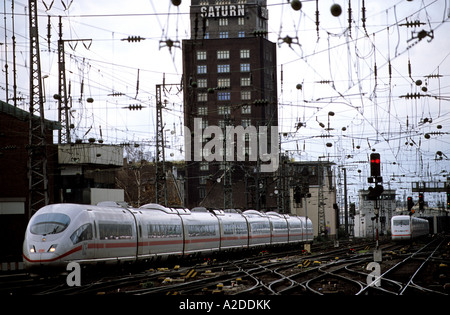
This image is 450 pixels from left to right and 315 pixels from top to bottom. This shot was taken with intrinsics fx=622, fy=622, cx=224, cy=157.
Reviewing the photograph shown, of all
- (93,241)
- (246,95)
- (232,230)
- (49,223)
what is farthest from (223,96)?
(49,223)

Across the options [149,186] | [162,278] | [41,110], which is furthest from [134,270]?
[149,186]

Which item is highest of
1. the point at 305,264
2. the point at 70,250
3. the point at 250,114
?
the point at 250,114

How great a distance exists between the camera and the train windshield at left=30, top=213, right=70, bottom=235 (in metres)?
23.4

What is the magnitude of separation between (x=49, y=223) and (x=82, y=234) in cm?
133

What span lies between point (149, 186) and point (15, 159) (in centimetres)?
5942

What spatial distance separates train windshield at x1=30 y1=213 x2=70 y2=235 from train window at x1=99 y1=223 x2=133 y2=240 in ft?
7.16

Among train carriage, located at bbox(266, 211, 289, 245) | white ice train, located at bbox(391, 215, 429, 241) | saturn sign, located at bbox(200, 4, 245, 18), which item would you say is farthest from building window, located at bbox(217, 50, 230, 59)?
train carriage, located at bbox(266, 211, 289, 245)

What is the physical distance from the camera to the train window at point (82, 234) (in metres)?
23.6

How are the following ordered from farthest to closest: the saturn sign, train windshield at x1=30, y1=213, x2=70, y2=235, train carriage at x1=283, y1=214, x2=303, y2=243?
the saturn sign, train carriage at x1=283, y1=214, x2=303, y2=243, train windshield at x1=30, y1=213, x2=70, y2=235

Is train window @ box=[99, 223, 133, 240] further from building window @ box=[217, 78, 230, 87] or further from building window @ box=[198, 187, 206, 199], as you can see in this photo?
building window @ box=[217, 78, 230, 87]

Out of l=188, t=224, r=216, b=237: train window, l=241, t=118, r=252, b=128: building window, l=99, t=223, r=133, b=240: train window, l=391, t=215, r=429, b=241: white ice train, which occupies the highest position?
l=241, t=118, r=252, b=128: building window
